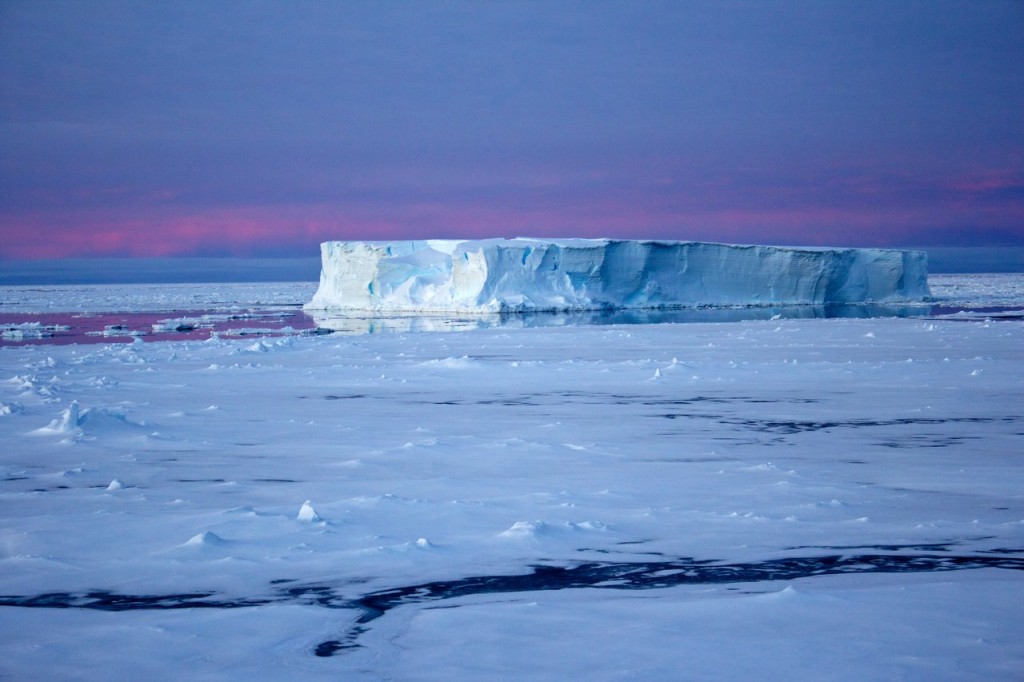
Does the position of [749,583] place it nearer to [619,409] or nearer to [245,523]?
[245,523]

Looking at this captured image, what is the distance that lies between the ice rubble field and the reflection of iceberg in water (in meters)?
12.6

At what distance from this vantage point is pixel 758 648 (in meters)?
2.62

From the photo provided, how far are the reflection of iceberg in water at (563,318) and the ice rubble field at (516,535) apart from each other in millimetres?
12589

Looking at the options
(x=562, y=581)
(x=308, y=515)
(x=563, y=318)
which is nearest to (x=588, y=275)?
(x=563, y=318)

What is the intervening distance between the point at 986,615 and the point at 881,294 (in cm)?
3291

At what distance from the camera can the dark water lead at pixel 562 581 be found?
122 inches

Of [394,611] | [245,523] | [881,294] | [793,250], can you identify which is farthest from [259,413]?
[881,294]

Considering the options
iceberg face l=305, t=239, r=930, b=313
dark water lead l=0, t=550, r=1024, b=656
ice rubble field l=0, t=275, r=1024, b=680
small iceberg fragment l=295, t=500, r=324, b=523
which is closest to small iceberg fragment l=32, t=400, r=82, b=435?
ice rubble field l=0, t=275, r=1024, b=680

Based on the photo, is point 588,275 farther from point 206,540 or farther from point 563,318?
point 206,540

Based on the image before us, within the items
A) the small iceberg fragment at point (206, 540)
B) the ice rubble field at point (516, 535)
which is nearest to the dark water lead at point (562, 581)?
the ice rubble field at point (516, 535)

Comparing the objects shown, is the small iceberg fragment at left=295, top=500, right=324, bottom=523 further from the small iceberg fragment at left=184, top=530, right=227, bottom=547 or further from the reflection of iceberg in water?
the reflection of iceberg in water

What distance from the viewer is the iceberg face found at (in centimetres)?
2838

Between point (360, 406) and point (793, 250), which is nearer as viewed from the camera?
point (360, 406)

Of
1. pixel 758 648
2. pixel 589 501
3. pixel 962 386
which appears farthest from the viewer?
pixel 962 386
